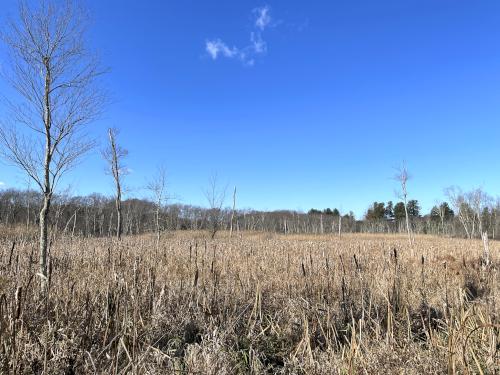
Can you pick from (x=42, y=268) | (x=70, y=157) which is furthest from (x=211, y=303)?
(x=70, y=157)

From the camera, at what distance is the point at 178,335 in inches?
127

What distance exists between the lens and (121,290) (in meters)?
2.97

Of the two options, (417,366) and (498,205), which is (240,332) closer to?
(417,366)

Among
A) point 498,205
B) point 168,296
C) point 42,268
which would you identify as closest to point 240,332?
point 168,296

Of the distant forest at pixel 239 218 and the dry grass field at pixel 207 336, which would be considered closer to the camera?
the dry grass field at pixel 207 336

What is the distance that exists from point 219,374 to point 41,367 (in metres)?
1.17

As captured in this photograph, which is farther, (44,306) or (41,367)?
(44,306)

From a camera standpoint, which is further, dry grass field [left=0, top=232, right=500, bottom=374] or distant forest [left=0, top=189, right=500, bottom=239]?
distant forest [left=0, top=189, right=500, bottom=239]

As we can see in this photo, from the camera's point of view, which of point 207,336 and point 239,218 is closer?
point 207,336

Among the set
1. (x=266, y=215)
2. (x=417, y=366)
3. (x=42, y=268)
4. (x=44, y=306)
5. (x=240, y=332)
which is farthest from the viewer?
(x=266, y=215)

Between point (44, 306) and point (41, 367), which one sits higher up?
point (44, 306)

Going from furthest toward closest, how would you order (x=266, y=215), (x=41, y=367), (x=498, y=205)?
1. (x=266, y=215)
2. (x=498, y=205)
3. (x=41, y=367)

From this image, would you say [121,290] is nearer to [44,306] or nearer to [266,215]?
[44,306]

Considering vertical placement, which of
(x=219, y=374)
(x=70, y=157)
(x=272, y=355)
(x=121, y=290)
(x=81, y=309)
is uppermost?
(x=70, y=157)
